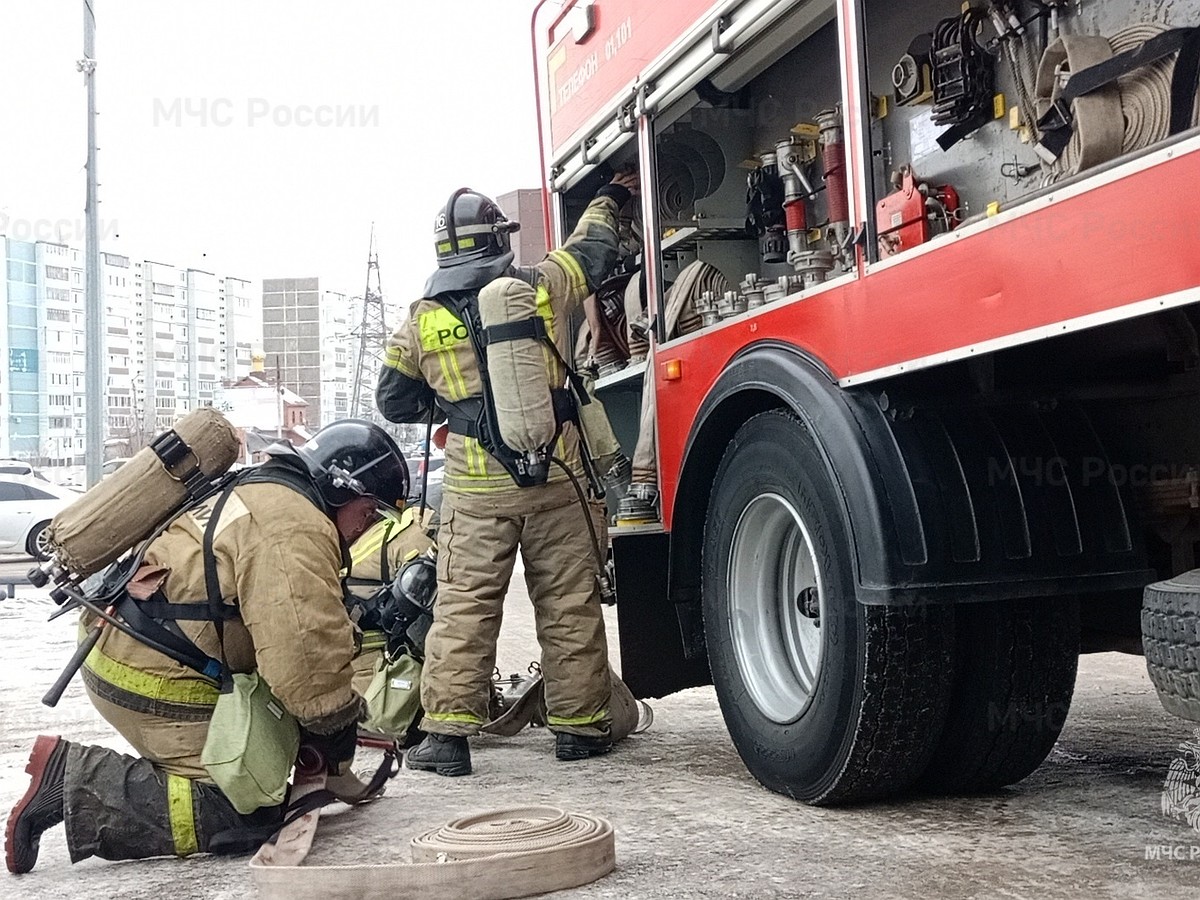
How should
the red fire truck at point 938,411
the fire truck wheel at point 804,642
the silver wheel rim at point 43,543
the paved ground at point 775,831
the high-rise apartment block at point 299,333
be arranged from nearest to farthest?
the red fire truck at point 938,411 < the paved ground at point 775,831 < the fire truck wheel at point 804,642 < the silver wheel rim at point 43,543 < the high-rise apartment block at point 299,333

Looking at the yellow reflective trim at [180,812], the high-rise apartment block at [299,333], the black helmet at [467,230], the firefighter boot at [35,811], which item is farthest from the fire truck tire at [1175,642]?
the high-rise apartment block at [299,333]

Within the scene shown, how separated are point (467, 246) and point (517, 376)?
554mm

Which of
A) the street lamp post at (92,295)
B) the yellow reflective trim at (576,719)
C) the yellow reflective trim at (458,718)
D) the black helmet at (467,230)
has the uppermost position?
the street lamp post at (92,295)

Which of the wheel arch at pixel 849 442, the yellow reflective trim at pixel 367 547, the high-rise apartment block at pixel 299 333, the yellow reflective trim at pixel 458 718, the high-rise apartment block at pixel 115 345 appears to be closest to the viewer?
the wheel arch at pixel 849 442

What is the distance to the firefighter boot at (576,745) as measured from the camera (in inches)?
167

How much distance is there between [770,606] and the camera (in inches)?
142

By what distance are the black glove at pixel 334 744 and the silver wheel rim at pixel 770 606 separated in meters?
1.08

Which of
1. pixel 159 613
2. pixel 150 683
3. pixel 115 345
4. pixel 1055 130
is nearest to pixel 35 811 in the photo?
pixel 150 683

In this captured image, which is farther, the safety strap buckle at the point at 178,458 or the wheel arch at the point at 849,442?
the safety strap buckle at the point at 178,458

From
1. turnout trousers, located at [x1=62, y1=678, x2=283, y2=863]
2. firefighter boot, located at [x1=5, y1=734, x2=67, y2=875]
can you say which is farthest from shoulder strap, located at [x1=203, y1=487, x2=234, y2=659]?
firefighter boot, located at [x1=5, y1=734, x2=67, y2=875]

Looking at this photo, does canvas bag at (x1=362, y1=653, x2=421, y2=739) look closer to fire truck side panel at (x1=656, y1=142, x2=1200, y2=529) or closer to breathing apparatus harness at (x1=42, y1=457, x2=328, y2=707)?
breathing apparatus harness at (x1=42, y1=457, x2=328, y2=707)

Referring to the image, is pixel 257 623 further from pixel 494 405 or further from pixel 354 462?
pixel 494 405

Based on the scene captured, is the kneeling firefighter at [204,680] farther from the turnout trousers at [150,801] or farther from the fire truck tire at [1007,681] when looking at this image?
the fire truck tire at [1007,681]

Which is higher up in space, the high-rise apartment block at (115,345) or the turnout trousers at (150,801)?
the high-rise apartment block at (115,345)
